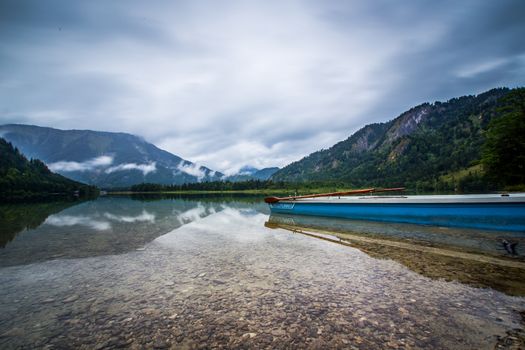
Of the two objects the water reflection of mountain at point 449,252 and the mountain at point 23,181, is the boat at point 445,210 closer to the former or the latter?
the water reflection of mountain at point 449,252

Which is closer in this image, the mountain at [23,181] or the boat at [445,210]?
the boat at [445,210]

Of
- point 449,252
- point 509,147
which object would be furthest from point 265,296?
point 509,147

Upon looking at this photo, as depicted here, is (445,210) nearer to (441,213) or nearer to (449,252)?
(441,213)

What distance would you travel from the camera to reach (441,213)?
56.2ft

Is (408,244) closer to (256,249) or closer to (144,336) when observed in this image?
(256,249)

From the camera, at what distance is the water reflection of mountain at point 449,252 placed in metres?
7.23

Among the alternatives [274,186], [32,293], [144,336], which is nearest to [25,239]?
[32,293]

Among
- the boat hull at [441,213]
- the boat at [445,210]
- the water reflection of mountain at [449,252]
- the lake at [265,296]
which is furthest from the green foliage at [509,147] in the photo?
the lake at [265,296]

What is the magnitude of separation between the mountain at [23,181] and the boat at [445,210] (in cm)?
10929

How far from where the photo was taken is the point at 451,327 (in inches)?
180

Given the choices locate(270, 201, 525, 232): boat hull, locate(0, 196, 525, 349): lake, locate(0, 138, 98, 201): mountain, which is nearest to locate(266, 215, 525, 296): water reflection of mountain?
locate(0, 196, 525, 349): lake

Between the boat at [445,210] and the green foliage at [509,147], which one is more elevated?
the green foliage at [509,147]

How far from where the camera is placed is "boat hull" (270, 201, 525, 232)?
14523 millimetres

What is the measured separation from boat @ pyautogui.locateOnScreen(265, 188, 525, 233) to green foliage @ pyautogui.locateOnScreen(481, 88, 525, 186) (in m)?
21.0
